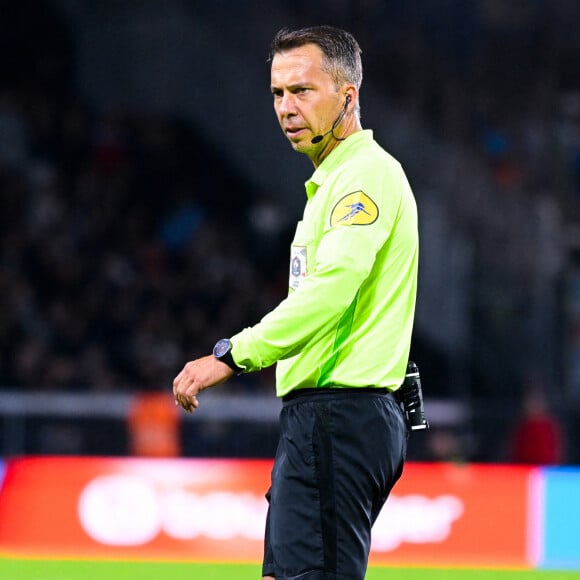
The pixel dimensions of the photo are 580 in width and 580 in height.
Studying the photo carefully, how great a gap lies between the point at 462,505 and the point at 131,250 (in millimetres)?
Answer: 6633

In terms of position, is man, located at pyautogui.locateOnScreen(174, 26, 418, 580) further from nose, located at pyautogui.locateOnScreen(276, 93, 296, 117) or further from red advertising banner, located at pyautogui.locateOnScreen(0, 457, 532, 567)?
red advertising banner, located at pyautogui.locateOnScreen(0, 457, 532, 567)

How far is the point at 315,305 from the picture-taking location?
3.30m

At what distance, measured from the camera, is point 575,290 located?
14.0 m

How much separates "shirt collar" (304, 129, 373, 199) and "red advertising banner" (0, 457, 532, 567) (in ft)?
21.9

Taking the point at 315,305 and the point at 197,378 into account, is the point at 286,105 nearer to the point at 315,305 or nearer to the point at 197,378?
the point at 315,305

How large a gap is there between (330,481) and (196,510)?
6.87m

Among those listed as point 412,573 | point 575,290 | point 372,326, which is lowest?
point 412,573

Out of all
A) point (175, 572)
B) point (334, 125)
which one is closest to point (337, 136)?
point (334, 125)

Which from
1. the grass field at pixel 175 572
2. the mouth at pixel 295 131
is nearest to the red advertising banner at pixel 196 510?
the grass field at pixel 175 572

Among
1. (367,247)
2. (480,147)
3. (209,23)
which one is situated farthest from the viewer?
(209,23)

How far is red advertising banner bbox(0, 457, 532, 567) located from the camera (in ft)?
33.2

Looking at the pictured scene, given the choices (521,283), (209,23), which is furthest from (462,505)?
(209,23)

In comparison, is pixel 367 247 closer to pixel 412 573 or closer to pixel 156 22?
pixel 412 573

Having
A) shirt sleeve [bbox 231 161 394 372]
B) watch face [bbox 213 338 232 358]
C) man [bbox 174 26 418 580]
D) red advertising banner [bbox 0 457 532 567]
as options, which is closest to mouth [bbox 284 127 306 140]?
man [bbox 174 26 418 580]
